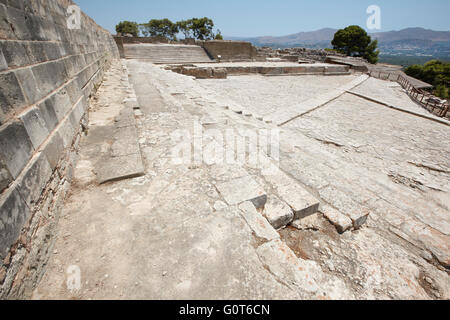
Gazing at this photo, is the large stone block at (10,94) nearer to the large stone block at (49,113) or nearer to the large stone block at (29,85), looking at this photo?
the large stone block at (29,85)

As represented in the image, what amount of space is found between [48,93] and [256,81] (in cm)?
1115

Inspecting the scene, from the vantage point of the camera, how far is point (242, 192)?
83.1 inches

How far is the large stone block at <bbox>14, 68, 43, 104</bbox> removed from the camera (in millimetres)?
1650

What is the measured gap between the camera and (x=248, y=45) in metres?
20.3

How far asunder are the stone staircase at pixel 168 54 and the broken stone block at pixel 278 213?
18.0 metres

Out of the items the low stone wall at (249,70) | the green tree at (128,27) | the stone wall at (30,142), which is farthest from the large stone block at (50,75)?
the green tree at (128,27)

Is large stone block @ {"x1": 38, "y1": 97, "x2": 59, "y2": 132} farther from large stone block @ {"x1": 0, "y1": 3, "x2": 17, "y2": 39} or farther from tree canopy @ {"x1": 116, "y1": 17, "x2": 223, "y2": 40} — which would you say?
tree canopy @ {"x1": 116, "y1": 17, "x2": 223, "y2": 40}

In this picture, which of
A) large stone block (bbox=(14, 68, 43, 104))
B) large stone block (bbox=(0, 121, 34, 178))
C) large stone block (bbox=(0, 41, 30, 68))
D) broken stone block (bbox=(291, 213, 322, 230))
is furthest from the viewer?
broken stone block (bbox=(291, 213, 322, 230))

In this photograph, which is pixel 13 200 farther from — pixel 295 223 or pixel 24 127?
pixel 295 223

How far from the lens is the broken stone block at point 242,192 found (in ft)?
6.61

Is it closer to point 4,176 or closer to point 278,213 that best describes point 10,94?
point 4,176

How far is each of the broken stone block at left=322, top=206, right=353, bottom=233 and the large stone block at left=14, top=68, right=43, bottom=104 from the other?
128 inches

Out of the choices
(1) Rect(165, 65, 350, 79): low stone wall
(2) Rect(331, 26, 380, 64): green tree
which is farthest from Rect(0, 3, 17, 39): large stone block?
(2) Rect(331, 26, 380, 64): green tree

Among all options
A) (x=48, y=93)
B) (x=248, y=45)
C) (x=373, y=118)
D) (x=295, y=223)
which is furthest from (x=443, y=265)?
(x=248, y=45)
